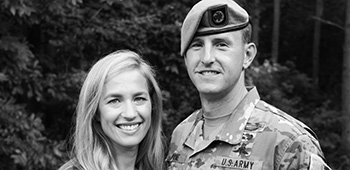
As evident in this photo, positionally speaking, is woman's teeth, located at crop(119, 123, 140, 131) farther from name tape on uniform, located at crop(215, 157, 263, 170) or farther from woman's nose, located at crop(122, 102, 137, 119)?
name tape on uniform, located at crop(215, 157, 263, 170)

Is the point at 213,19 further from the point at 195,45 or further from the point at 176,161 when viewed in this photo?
the point at 176,161

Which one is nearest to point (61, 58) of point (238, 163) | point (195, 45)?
point (195, 45)

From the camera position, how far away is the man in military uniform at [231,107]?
2.38 m

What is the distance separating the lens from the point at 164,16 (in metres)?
6.53

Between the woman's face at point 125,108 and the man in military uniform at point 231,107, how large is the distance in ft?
0.94

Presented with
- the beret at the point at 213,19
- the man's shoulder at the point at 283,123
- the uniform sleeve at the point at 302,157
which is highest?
the beret at the point at 213,19

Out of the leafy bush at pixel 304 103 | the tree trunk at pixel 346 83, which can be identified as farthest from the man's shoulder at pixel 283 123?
the tree trunk at pixel 346 83

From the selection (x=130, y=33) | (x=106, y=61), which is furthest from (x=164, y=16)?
(x=106, y=61)

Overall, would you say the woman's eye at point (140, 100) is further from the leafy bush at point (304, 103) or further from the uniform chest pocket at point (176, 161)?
the leafy bush at point (304, 103)

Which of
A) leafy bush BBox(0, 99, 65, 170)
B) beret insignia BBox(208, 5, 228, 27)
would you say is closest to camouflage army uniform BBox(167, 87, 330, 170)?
beret insignia BBox(208, 5, 228, 27)

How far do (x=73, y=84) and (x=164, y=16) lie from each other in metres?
1.42

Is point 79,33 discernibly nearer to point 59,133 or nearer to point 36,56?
point 36,56

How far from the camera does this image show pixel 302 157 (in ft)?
7.50

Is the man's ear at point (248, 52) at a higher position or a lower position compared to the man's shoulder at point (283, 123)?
higher
